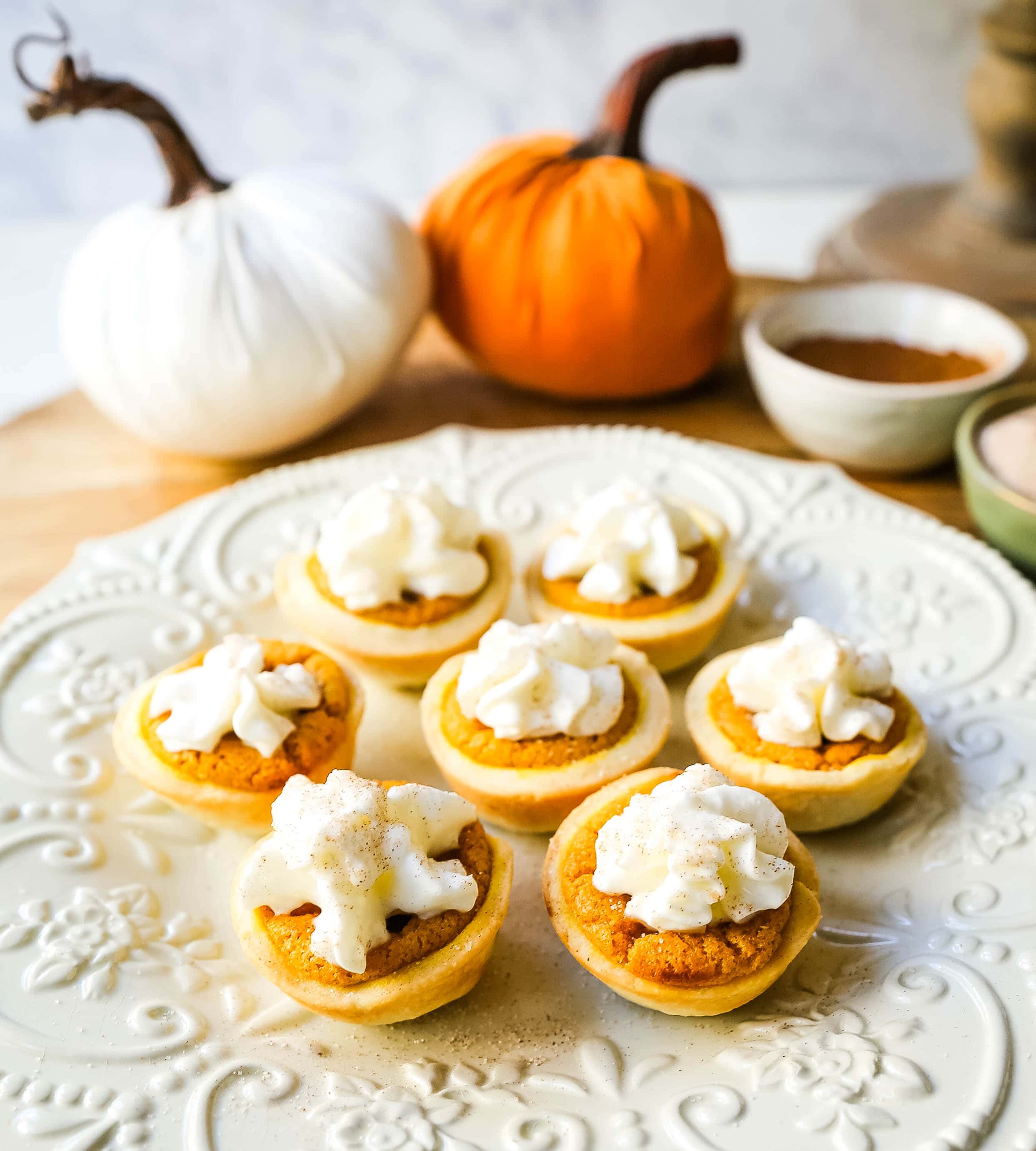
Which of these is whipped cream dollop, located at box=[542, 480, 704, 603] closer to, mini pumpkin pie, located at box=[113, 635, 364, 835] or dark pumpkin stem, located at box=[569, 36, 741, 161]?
mini pumpkin pie, located at box=[113, 635, 364, 835]

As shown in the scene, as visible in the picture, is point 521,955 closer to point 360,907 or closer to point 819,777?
point 360,907

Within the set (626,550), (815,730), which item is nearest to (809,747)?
Answer: (815,730)

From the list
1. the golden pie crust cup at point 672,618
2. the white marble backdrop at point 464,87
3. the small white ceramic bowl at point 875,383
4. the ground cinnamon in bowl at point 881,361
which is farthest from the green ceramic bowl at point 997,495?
the white marble backdrop at point 464,87

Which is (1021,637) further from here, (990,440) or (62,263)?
(62,263)

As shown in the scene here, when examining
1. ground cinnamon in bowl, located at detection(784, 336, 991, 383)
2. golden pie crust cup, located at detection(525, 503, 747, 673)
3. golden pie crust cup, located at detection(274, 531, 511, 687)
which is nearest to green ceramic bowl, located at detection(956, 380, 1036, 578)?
ground cinnamon in bowl, located at detection(784, 336, 991, 383)

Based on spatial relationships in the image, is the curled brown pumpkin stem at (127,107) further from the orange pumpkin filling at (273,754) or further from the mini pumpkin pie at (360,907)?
the mini pumpkin pie at (360,907)

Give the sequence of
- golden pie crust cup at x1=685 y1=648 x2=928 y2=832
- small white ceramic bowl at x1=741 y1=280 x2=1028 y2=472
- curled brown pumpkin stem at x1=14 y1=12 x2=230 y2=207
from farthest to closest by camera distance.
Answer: small white ceramic bowl at x1=741 y1=280 x2=1028 y2=472 < curled brown pumpkin stem at x1=14 y1=12 x2=230 y2=207 < golden pie crust cup at x1=685 y1=648 x2=928 y2=832
